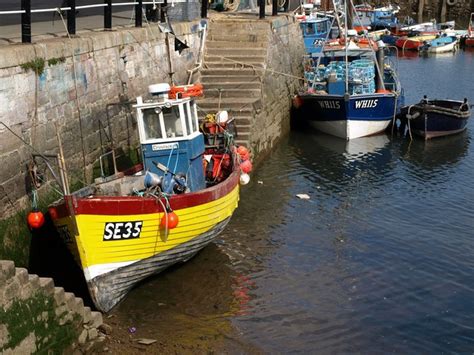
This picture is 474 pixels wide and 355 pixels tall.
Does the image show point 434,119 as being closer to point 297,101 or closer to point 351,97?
point 351,97

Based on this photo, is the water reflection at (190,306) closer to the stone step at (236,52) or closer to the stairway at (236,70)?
the stairway at (236,70)

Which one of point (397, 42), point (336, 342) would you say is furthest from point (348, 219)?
point (397, 42)

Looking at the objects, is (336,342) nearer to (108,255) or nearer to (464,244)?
(108,255)

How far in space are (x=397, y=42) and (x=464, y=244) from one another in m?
37.1

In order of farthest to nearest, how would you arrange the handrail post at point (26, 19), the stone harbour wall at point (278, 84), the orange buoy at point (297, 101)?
the orange buoy at point (297, 101), the stone harbour wall at point (278, 84), the handrail post at point (26, 19)

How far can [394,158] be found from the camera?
62.3ft

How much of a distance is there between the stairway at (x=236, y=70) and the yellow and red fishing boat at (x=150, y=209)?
4.58 meters

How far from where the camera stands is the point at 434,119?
20.8 meters

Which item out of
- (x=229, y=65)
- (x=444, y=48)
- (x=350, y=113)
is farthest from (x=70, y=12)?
(x=444, y=48)

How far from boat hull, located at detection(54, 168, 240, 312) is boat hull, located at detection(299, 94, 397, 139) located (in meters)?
11.0

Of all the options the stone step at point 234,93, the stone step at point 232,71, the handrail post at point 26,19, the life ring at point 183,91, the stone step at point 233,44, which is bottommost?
the stone step at point 234,93

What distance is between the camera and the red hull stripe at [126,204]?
28.3 feet

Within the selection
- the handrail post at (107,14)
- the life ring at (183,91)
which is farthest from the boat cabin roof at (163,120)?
the handrail post at (107,14)

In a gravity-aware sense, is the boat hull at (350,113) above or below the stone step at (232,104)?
below
